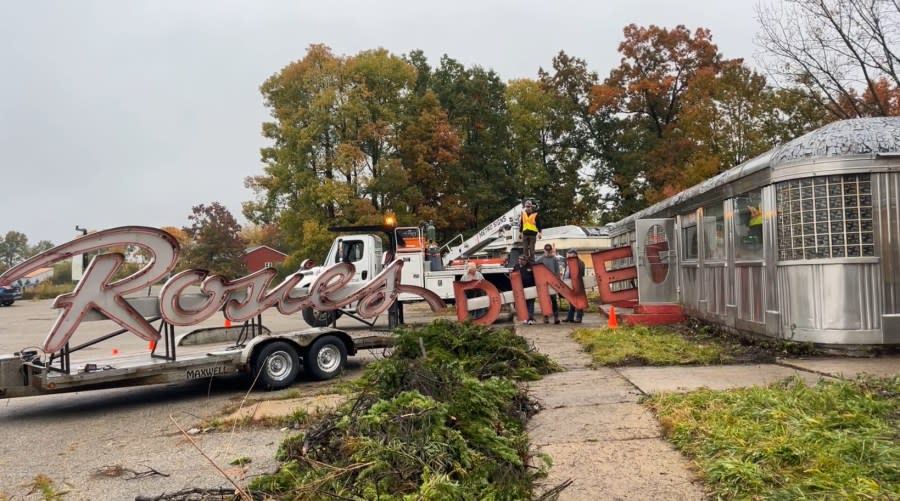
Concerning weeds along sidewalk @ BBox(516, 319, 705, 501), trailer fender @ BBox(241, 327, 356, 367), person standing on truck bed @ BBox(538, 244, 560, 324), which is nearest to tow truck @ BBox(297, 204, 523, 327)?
person standing on truck bed @ BBox(538, 244, 560, 324)

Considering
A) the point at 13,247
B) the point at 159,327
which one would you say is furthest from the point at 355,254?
the point at 13,247

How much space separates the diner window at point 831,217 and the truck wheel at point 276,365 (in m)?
7.10

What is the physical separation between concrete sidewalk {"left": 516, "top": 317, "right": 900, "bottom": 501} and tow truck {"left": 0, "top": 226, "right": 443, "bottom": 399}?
11.7 ft

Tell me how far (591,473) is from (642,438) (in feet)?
3.22

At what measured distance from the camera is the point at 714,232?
11.7 m

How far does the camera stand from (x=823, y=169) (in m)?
8.74

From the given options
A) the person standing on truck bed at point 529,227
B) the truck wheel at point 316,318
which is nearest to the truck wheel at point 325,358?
the person standing on truck bed at point 529,227

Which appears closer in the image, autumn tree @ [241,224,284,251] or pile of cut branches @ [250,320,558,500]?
pile of cut branches @ [250,320,558,500]

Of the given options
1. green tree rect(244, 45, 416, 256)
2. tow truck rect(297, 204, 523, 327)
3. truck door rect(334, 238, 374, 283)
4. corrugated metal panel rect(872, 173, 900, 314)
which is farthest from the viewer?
green tree rect(244, 45, 416, 256)

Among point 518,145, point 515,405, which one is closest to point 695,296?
point 515,405

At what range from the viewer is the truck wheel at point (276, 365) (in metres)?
9.24

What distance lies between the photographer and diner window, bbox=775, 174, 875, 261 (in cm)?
861

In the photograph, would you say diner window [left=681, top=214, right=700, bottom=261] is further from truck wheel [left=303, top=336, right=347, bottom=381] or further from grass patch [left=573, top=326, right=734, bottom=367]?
truck wheel [left=303, top=336, right=347, bottom=381]

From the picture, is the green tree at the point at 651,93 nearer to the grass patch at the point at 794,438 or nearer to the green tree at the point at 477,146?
the green tree at the point at 477,146
